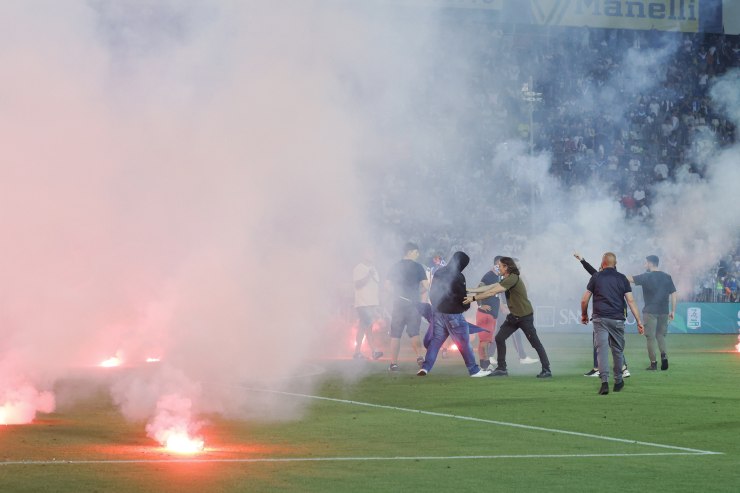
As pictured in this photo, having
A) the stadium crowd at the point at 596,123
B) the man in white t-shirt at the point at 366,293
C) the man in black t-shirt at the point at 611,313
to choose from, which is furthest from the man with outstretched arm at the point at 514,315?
the stadium crowd at the point at 596,123

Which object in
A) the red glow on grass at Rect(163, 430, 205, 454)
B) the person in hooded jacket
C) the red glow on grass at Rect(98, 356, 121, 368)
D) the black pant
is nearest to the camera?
the red glow on grass at Rect(163, 430, 205, 454)

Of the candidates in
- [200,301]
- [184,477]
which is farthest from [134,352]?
[184,477]

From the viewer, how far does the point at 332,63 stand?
1434 cm

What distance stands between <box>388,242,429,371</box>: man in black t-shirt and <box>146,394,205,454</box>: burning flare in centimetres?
1007

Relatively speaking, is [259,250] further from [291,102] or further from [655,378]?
[655,378]

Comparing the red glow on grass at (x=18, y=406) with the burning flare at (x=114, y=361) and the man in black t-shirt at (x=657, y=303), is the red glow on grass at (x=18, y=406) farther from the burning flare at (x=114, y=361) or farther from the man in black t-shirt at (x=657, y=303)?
the man in black t-shirt at (x=657, y=303)

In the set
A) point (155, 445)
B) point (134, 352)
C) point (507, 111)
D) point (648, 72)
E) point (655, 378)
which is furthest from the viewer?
point (648, 72)

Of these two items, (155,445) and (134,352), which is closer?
(155,445)

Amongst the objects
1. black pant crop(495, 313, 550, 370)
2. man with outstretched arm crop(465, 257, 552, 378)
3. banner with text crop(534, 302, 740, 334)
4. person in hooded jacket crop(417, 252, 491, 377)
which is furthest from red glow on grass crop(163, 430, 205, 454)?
banner with text crop(534, 302, 740, 334)

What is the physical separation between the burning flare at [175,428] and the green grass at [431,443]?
A: 0.54 feet

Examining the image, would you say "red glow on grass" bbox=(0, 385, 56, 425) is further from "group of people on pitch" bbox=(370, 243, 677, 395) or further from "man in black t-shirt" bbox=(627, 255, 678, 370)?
"man in black t-shirt" bbox=(627, 255, 678, 370)

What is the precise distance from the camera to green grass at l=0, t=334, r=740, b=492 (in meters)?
9.80

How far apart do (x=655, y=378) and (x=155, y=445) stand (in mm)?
11139

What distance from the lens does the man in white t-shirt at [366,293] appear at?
81.5 feet
